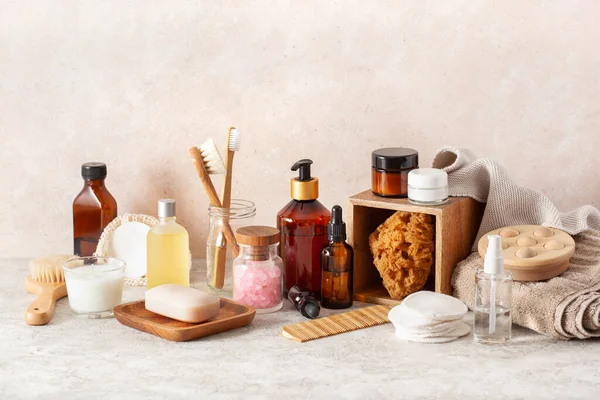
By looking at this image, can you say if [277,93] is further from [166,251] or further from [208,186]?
[166,251]

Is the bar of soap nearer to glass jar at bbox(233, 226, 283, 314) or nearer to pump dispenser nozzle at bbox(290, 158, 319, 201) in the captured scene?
glass jar at bbox(233, 226, 283, 314)

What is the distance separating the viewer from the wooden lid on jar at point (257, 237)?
4.51 ft

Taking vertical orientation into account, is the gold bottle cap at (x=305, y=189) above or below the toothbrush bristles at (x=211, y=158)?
below

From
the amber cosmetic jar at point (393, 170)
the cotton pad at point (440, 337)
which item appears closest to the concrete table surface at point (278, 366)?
the cotton pad at point (440, 337)

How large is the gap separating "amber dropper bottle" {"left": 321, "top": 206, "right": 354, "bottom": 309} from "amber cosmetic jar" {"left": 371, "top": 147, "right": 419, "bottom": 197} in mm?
98

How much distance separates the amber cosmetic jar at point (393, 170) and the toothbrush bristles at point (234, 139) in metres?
0.24

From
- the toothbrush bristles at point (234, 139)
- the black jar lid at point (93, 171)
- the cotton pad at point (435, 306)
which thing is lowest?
the cotton pad at point (435, 306)

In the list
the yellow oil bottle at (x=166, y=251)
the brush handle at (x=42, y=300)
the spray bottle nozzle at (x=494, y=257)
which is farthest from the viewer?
the yellow oil bottle at (x=166, y=251)

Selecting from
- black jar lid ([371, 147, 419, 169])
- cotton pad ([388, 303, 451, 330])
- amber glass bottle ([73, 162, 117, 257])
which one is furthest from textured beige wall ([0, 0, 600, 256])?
cotton pad ([388, 303, 451, 330])

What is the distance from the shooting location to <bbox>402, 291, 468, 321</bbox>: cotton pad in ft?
4.10

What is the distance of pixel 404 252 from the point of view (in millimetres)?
1403

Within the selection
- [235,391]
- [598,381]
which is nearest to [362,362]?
[235,391]

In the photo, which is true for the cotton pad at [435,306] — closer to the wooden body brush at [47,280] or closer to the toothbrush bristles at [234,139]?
the toothbrush bristles at [234,139]

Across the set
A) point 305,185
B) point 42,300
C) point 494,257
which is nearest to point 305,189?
point 305,185
